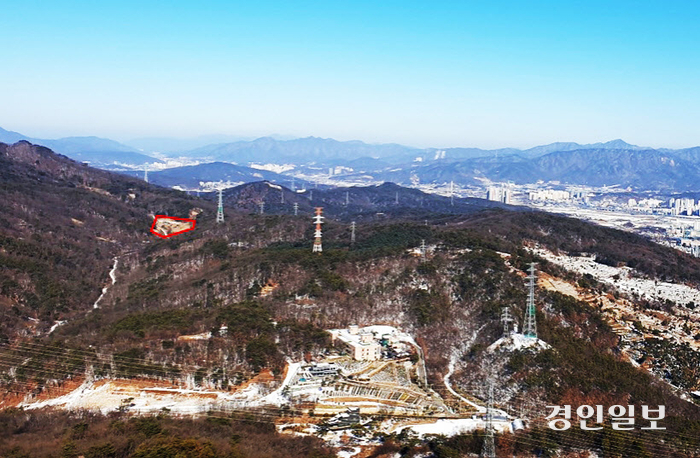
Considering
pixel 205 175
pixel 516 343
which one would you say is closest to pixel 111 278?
pixel 516 343

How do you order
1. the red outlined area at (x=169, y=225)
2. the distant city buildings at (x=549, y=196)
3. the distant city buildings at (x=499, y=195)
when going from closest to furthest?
the red outlined area at (x=169, y=225) → the distant city buildings at (x=499, y=195) → the distant city buildings at (x=549, y=196)

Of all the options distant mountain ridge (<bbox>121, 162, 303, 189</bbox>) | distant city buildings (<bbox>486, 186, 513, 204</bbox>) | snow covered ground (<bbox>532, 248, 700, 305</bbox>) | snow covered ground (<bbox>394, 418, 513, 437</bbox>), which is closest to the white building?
snow covered ground (<bbox>394, 418, 513, 437</bbox>)

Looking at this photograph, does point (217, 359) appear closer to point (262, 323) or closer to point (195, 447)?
point (262, 323)

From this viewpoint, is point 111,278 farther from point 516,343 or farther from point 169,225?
point 516,343

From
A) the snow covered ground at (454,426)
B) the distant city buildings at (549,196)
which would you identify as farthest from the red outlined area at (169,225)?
the distant city buildings at (549,196)

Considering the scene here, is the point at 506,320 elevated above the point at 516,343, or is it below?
above

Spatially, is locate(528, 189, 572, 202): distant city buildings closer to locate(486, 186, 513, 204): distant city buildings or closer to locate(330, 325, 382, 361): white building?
locate(486, 186, 513, 204): distant city buildings

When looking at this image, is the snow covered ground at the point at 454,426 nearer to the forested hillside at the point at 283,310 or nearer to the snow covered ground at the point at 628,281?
the forested hillside at the point at 283,310

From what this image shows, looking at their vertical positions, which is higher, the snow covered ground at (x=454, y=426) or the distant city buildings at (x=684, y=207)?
the snow covered ground at (x=454, y=426)
